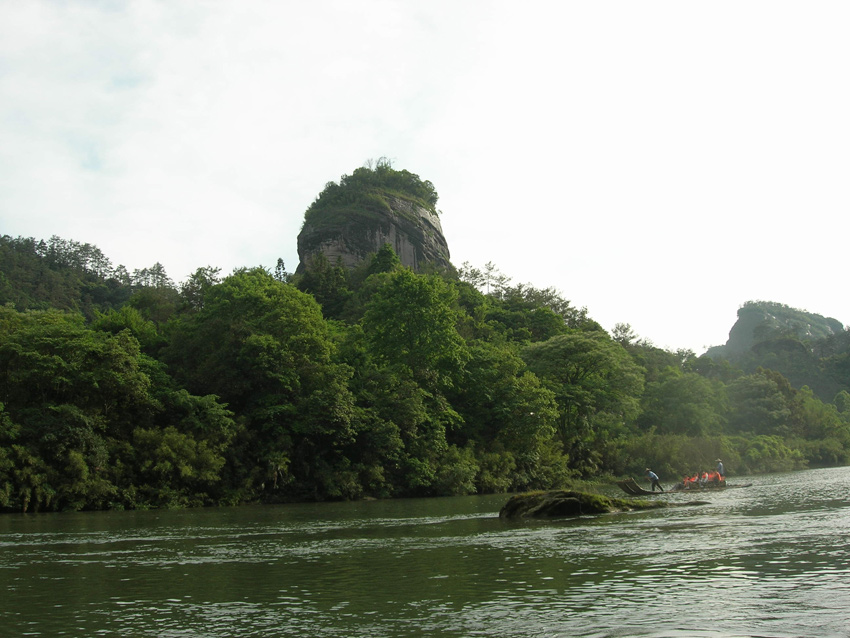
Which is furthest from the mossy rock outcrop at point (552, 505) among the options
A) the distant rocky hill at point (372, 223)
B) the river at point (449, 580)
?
the distant rocky hill at point (372, 223)

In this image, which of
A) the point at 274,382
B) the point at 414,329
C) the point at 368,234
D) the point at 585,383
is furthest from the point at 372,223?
the point at 274,382

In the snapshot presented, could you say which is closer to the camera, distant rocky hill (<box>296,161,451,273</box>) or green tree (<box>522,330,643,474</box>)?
green tree (<box>522,330,643,474</box>)

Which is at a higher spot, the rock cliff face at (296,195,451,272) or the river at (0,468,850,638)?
the rock cliff face at (296,195,451,272)

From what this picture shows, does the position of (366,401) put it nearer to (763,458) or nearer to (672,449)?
(672,449)

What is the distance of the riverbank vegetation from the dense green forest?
0.12m

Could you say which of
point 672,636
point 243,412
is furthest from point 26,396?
point 672,636

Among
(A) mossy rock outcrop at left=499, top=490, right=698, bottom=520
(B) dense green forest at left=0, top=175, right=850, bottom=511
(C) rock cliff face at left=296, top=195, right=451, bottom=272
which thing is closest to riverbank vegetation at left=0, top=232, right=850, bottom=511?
(B) dense green forest at left=0, top=175, right=850, bottom=511

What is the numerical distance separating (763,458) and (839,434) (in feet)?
102

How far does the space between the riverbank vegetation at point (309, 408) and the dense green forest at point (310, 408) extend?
0.39 ft

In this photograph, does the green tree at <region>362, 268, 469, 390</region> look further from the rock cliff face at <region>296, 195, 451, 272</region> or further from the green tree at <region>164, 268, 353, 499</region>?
the rock cliff face at <region>296, 195, 451, 272</region>

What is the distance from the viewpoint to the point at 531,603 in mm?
11258

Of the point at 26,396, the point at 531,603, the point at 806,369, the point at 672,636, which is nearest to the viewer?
the point at 672,636

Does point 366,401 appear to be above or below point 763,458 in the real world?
above

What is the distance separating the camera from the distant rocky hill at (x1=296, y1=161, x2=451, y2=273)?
553ft
